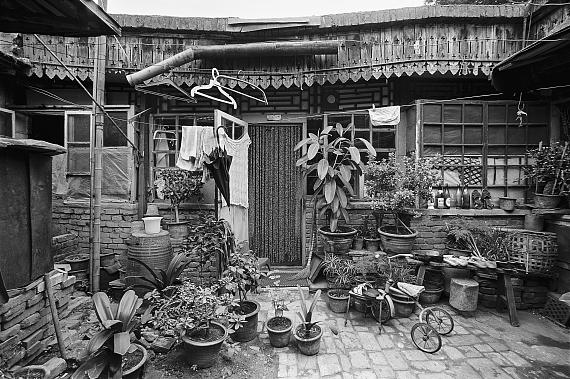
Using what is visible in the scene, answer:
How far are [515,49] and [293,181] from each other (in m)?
5.00

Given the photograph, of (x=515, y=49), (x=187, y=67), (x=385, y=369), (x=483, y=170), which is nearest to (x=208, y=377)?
(x=385, y=369)

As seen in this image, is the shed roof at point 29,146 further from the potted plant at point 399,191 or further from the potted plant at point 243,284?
the potted plant at point 399,191

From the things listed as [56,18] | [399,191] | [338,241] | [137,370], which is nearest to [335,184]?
[338,241]

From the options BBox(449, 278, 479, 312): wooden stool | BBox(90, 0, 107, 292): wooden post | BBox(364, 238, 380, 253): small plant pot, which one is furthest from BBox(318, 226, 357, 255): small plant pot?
BBox(90, 0, 107, 292): wooden post

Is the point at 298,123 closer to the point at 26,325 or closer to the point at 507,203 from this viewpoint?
the point at 507,203

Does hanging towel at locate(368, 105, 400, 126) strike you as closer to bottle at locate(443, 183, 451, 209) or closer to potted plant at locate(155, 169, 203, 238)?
bottle at locate(443, 183, 451, 209)

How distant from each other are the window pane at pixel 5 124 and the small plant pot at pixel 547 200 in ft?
32.9

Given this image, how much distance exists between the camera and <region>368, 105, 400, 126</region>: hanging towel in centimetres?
604

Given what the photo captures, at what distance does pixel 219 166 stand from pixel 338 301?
9.14ft

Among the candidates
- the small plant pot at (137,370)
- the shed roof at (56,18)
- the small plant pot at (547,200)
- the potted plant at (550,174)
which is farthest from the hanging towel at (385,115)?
the small plant pot at (137,370)

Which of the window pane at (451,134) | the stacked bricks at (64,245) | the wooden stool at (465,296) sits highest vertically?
the window pane at (451,134)

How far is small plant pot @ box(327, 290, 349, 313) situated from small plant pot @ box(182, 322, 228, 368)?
2.00 meters

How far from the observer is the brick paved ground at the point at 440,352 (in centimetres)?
354

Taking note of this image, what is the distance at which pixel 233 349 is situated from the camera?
3.68 metres
